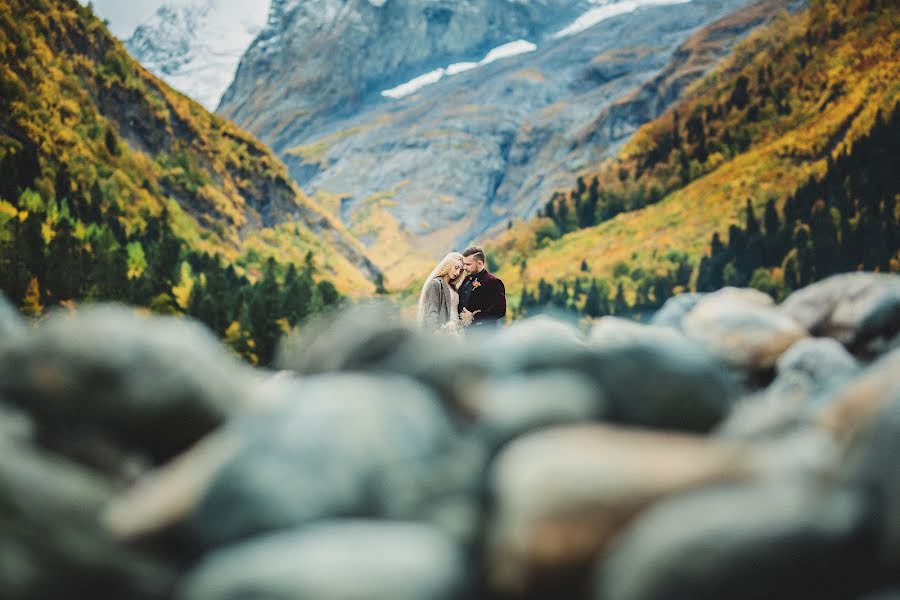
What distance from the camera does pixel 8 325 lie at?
416cm

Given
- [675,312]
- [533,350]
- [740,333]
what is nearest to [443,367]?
[533,350]

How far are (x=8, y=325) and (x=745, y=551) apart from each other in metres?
3.86

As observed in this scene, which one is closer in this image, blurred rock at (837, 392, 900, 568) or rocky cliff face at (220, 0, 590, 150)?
blurred rock at (837, 392, 900, 568)

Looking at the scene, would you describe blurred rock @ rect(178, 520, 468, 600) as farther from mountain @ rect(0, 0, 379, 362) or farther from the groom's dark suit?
mountain @ rect(0, 0, 379, 362)

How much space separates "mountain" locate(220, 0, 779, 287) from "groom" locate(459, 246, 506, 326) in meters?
60.8

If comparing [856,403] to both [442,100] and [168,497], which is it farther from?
[442,100]

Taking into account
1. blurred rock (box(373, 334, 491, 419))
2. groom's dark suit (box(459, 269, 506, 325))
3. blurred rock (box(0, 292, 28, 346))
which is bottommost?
groom's dark suit (box(459, 269, 506, 325))

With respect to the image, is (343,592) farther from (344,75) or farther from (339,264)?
(344,75)

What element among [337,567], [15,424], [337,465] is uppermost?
[15,424]

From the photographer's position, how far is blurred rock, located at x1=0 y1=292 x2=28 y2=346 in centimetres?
392

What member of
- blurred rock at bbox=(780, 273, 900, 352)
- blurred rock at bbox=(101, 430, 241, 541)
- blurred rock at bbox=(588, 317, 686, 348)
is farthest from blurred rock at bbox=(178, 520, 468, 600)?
blurred rock at bbox=(780, 273, 900, 352)

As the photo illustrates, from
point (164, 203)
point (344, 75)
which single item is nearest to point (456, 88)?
point (344, 75)

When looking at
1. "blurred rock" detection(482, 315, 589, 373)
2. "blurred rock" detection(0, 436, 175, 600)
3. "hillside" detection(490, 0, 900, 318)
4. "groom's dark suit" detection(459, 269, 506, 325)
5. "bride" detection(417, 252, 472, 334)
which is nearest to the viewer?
"blurred rock" detection(0, 436, 175, 600)

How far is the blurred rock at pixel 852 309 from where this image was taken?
21.2ft
